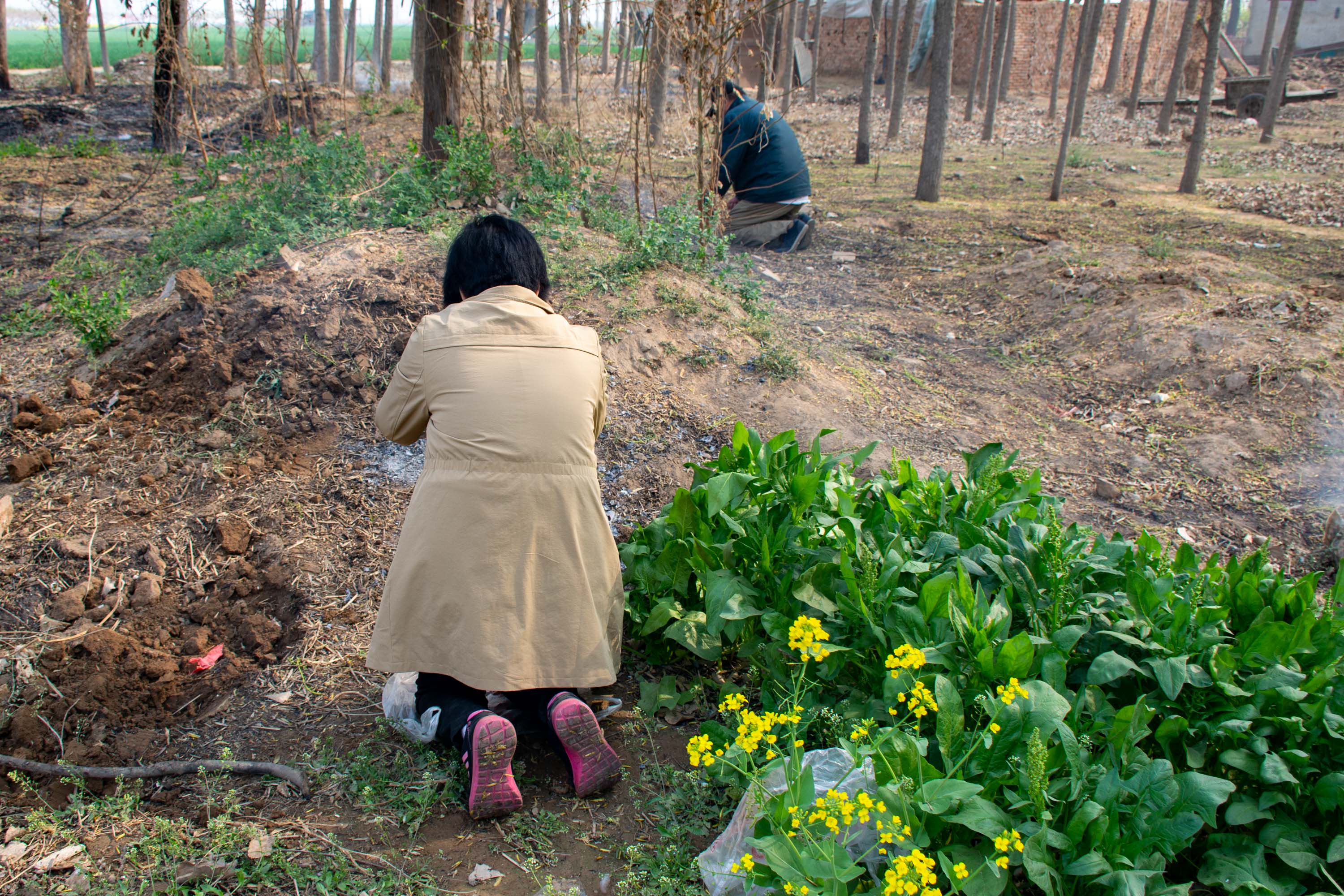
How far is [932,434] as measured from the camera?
15.7 ft

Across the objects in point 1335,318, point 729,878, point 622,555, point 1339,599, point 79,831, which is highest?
point 1335,318

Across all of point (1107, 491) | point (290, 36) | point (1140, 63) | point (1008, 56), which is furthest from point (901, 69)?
point (1107, 491)

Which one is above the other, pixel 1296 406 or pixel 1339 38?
pixel 1339 38

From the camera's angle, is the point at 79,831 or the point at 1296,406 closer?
the point at 79,831

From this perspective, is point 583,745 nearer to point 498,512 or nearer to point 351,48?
point 498,512

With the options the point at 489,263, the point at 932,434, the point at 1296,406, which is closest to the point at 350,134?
the point at 932,434

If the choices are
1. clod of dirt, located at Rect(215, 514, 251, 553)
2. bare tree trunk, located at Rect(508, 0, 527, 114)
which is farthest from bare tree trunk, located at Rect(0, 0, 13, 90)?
clod of dirt, located at Rect(215, 514, 251, 553)

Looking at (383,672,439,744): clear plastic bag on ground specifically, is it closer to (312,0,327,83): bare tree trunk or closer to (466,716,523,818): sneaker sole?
(466,716,523,818): sneaker sole

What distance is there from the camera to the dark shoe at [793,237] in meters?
8.16

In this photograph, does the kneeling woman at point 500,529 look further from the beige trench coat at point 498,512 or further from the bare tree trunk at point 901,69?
the bare tree trunk at point 901,69

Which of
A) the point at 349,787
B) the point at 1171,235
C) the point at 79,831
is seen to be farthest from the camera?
the point at 1171,235

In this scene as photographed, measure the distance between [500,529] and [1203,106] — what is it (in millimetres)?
10267

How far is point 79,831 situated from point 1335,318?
23.6ft

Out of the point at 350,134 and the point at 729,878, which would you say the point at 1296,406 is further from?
the point at 350,134
